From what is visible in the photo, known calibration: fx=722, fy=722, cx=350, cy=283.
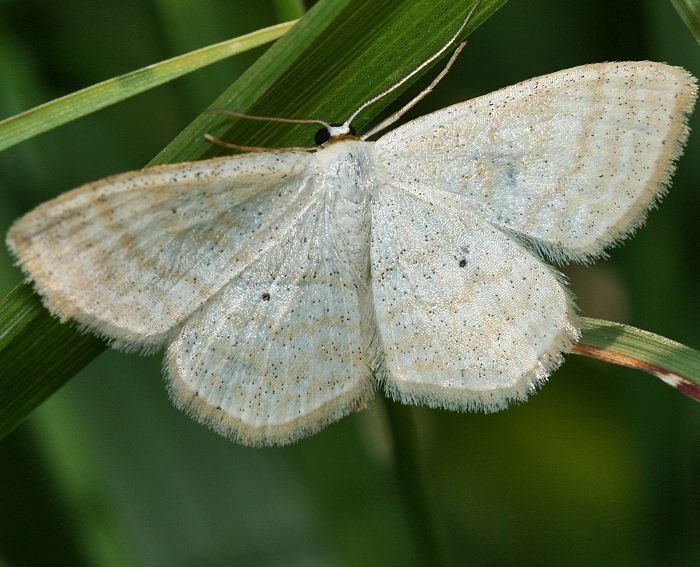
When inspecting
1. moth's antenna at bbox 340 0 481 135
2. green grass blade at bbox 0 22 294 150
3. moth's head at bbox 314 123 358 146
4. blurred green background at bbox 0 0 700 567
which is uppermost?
green grass blade at bbox 0 22 294 150

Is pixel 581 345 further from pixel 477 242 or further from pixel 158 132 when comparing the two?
pixel 158 132

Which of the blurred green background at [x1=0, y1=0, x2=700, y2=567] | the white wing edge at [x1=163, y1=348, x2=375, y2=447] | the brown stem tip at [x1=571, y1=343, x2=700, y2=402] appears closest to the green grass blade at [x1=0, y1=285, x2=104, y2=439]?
the white wing edge at [x1=163, y1=348, x2=375, y2=447]

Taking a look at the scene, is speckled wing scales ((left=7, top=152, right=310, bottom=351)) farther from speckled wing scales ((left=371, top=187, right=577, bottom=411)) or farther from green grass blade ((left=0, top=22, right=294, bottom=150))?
speckled wing scales ((left=371, top=187, right=577, bottom=411))

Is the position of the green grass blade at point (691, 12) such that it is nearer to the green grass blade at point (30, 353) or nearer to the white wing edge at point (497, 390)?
the white wing edge at point (497, 390)

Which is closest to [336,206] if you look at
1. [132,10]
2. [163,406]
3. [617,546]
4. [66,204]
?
[66,204]

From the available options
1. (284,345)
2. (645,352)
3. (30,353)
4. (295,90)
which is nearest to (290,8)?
(295,90)

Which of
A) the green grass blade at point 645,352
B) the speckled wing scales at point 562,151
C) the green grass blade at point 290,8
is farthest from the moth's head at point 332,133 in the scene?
the green grass blade at point 645,352

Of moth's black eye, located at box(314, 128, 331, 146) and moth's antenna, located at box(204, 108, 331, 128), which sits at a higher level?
moth's antenna, located at box(204, 108, 331, 128)
